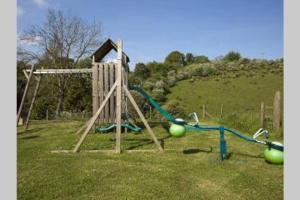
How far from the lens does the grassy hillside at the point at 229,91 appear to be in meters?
22.2

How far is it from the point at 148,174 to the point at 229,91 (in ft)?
68.3

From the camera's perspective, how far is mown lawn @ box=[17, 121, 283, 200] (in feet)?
16.0

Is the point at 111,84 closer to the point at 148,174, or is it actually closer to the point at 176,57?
the point at 148,174

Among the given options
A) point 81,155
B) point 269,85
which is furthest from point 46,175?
point 269,85

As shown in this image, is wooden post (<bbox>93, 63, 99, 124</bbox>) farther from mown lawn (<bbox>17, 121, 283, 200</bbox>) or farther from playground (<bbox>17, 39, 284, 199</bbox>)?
mown lawn (<bbox>17, 121, 283, 200</bbox>)

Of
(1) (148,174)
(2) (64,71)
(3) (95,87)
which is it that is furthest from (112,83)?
(1) (148,174)

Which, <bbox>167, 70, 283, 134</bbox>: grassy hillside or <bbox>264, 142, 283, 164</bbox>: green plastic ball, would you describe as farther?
<bbox>167, 70, 283, 134</bbox>: grassy hillside

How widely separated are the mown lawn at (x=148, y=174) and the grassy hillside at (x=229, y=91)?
1290cm

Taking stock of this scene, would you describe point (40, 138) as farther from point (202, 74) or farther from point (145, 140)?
point (202, 74)

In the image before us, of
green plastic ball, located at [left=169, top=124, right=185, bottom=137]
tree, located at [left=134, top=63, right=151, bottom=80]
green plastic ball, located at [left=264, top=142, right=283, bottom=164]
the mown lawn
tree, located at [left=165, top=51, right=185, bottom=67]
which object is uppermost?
tree, located at [left=165, top=51, right=185, bottom=67]

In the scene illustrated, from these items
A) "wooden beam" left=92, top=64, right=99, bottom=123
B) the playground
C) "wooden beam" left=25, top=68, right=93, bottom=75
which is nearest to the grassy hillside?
"wooden beam" left=92, top=64, right=99, bottom=123

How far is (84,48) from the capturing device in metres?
23.8

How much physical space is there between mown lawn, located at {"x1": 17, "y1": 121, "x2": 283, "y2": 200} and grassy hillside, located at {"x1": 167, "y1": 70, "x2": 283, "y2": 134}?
12902 millimetres

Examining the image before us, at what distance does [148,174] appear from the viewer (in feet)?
19.5
